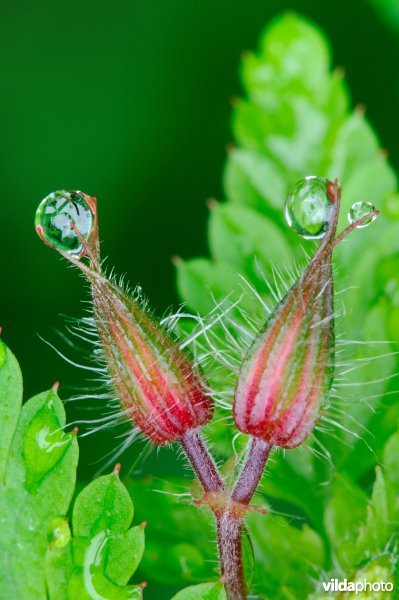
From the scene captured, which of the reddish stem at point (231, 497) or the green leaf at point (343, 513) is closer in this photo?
the reddish stem at point (231, 497)

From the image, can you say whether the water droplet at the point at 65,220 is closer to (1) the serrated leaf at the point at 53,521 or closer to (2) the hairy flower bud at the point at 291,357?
(1) the serrated leaf at the point at 53,521

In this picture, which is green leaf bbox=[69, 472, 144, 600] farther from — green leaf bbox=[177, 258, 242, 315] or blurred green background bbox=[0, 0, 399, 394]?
blurred green background bbox=[0, 0, 399, 394]

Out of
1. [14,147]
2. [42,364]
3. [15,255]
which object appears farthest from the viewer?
[14,147]

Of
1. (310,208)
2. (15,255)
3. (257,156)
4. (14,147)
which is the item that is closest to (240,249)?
(257,156)

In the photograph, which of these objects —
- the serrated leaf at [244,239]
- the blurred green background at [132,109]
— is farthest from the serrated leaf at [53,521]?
the blurred green background at [132,109]

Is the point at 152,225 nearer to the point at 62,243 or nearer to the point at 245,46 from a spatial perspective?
the point at 245,46

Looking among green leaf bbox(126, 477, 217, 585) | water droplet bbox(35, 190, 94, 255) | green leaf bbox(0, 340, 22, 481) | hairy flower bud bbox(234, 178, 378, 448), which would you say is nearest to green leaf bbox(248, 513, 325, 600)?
green leaf bbox(126, 477, 217, 585)

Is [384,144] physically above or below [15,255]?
above

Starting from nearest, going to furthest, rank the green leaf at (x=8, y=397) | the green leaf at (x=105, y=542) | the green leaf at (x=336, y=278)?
the green leaf at (x=105, y=542) < the green leaf at (x=8, y=397) < the green leaf at (x=336, y=278)

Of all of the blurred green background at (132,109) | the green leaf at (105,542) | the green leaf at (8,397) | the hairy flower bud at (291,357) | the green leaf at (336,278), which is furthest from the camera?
the blurred green background at (132,109)
